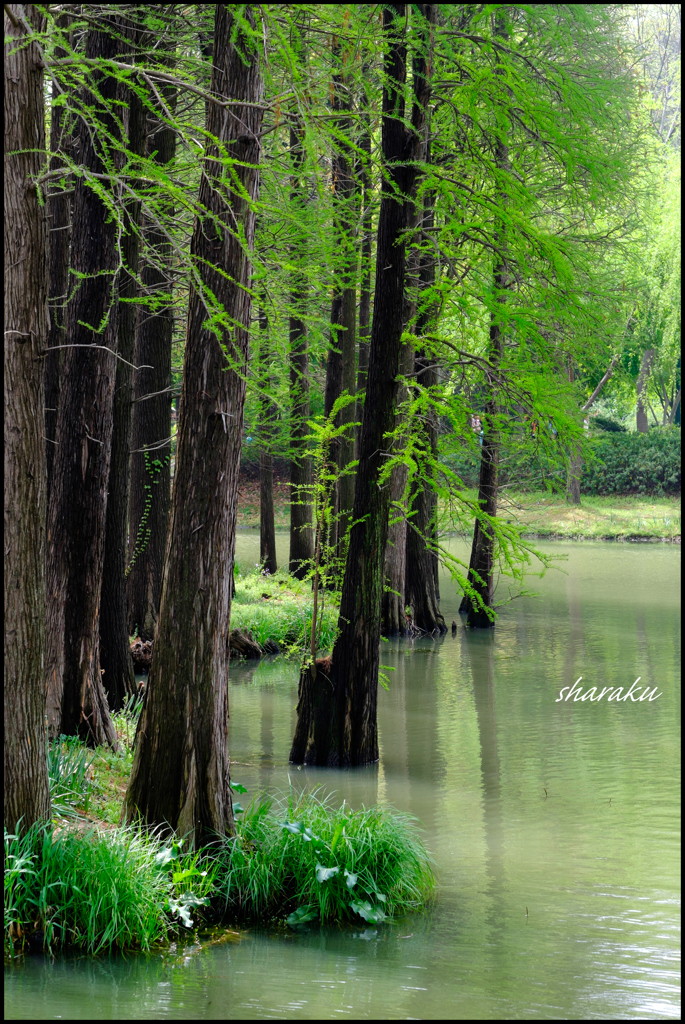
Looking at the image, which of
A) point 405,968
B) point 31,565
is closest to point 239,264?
point 31,565

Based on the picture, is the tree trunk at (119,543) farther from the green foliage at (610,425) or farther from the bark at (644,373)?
the green foliage at (610,425)

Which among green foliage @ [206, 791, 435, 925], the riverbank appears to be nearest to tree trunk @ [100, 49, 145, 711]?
green foliage @ [206, 791, 435, 925]

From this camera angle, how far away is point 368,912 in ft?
17.6

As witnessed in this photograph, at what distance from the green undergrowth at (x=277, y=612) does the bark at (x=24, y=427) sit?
8.15 metres

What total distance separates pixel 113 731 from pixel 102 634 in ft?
4.76

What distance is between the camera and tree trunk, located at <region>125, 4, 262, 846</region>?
222 inches

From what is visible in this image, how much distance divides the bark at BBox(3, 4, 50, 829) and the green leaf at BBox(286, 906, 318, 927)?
1.38m

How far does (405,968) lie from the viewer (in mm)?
4680

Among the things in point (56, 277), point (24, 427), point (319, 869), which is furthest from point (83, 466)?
point (319, 869)

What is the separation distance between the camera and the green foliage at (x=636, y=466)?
3800 cm

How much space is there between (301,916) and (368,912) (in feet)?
1.17

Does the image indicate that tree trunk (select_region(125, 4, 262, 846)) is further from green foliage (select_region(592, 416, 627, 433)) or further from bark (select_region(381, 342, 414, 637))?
green foliage (select_region(592, 416, 627, 433))

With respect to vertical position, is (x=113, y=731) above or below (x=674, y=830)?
above

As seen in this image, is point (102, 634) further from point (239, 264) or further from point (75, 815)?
point (239, 264)
